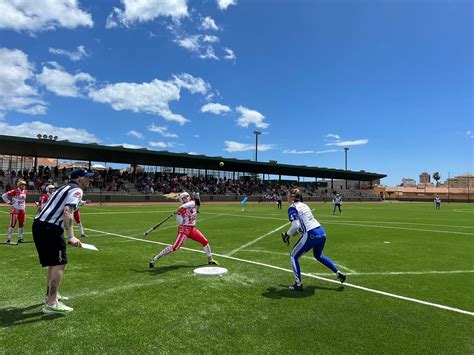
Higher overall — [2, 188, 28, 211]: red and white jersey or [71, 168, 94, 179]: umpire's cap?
[71, 168, 94, 179]: umpire's cap

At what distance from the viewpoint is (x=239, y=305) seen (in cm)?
586

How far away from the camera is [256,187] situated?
2891 inches

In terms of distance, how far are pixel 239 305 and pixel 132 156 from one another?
159 feet

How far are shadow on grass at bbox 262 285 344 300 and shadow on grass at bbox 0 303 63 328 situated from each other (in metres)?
3.58

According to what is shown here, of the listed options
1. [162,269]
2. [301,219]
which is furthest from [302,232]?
[162,269]

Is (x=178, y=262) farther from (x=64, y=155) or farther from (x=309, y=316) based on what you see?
(x=64, y=155)

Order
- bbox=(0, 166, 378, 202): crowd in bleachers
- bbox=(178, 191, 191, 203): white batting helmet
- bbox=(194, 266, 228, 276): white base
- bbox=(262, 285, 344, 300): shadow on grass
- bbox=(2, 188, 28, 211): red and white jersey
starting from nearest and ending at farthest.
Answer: bbox=(262, 285, 344, 300): shadow on grass → bbox=(194, 266, 228, 276): white base → bbox=(178, 191, 191, 203): white batting helmet → bbox=(2, 188, 28, 211): red and white jersey → bbox=(0, 166, 378, 202): crowd in bleachers

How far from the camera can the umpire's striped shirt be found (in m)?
5.24

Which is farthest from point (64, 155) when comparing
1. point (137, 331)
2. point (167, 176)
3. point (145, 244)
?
point (137, 331)

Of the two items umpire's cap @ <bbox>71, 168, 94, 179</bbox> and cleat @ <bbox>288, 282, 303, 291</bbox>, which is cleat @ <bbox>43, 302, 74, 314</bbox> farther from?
cleat @ <bbox>288, 282, 303, 291</bbox>

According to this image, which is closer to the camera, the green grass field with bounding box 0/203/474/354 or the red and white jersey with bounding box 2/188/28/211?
the green grass field with bounding box 0/203/474/354

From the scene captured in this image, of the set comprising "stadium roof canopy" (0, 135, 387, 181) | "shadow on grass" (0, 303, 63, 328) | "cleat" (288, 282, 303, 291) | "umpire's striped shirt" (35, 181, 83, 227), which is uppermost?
"stadium roof canopy" (0, 135, 387, 181)

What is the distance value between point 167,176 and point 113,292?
2310 inches

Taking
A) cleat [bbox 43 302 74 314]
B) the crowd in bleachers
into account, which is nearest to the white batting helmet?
cleat [bbox 43 302 74 314]
